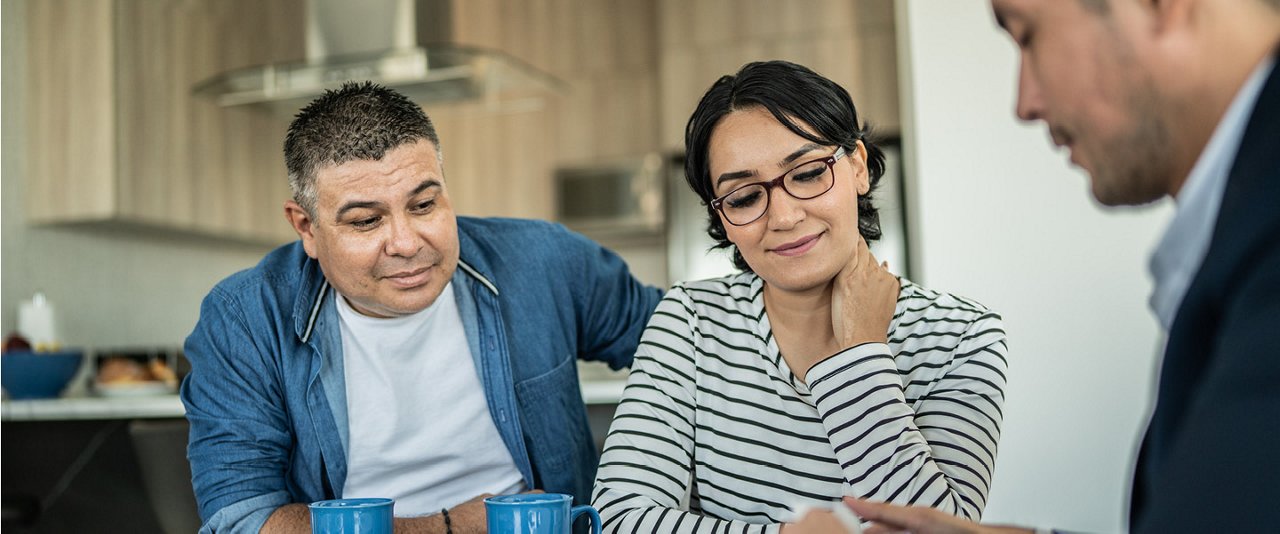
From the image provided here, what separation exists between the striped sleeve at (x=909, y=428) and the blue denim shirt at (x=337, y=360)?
58 centimetres

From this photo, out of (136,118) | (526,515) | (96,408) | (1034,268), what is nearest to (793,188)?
(526,515)

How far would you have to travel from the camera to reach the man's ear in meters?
1.58

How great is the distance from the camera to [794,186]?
4.29 feet

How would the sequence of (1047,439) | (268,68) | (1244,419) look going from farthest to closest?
1. (268,68)
2. (1047,439)
3. (1244,419)

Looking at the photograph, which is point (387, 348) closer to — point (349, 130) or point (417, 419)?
point (417, 419)

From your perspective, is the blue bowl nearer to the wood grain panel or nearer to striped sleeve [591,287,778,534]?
the wood grain panel

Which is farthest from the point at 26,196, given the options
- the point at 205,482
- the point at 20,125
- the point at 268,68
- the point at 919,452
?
the point at 919,452

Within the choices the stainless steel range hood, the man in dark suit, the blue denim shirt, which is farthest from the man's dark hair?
the stainless steel range hood

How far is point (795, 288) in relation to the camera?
136 cm

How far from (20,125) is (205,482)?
3.18m

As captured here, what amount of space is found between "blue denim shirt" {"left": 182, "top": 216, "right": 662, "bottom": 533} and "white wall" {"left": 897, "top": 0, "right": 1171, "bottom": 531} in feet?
5.21

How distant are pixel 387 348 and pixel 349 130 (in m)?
0.36

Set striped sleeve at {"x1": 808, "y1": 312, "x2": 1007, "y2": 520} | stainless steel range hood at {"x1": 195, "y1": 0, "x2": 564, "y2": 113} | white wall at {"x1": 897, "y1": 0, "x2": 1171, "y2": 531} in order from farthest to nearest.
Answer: stainless steel range hood at {"x1": 195, "y1": 0, "x2": 564, "y2": 113} → white wall at {"x1": 897, "y1": 0, "x2": 1171, "y2": 531} → striped sleeve at {"x1": 808, "y1": 312, "x2": 1007, "y2": 520}

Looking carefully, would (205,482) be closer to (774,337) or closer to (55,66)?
(774,337)
